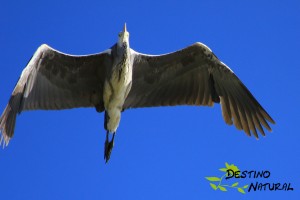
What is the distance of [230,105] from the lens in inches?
497

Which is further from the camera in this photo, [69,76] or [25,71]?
[69,76]

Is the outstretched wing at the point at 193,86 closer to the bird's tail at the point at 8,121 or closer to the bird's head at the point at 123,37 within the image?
the bird's head at the point at 123,37

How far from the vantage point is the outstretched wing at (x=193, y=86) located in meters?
12.5

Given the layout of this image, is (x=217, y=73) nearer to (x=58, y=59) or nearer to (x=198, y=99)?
(x=198, y=99)

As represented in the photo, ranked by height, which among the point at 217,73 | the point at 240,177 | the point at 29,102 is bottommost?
the point at 240,177

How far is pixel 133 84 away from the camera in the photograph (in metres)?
12.6

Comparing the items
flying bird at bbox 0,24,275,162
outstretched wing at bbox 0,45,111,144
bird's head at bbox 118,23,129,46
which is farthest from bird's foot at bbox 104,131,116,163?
bird's head at bbox 118,23,129,46

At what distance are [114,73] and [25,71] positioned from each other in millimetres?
1652

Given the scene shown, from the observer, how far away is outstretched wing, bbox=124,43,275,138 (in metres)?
12.5

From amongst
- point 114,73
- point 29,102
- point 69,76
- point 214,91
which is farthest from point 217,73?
point 29,102

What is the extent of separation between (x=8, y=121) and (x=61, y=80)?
1.82 metres

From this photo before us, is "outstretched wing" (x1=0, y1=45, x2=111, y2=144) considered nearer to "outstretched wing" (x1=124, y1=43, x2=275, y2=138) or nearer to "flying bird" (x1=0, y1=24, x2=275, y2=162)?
"flying bird" (x1=0, y1=24, x2=275, y2=162)

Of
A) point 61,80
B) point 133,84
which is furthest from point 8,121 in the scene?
point 133,84

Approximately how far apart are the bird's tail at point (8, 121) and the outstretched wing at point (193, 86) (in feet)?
8.08
